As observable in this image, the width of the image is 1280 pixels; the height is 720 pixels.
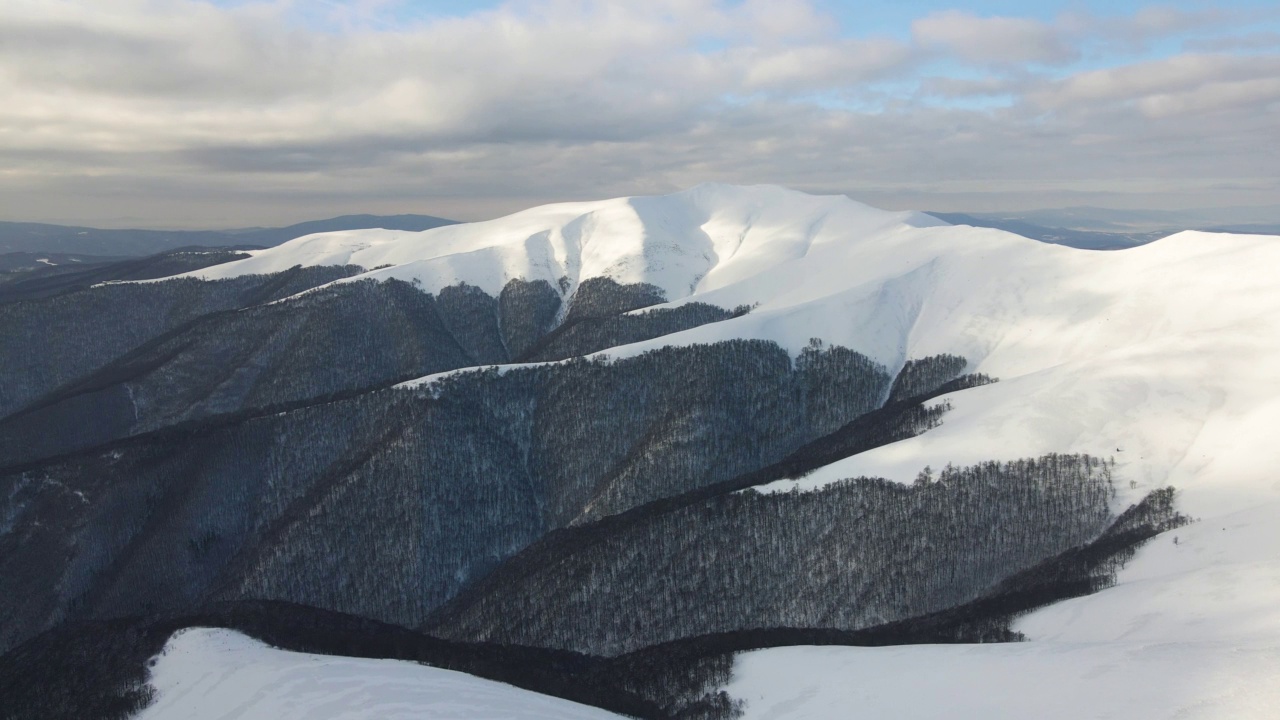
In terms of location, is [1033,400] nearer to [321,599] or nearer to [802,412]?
[802,412]

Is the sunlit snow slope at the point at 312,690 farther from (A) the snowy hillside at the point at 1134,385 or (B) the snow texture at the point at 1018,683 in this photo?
(A) the snowy hillside at the point at 1134,385

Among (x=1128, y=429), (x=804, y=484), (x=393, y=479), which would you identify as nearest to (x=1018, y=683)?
(x=804, y=484)

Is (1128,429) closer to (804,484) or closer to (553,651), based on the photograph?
(804,484)

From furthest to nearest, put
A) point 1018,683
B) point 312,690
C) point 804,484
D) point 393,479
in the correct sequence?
point 393,479
point 804,484
point 312,690
point 1018,683

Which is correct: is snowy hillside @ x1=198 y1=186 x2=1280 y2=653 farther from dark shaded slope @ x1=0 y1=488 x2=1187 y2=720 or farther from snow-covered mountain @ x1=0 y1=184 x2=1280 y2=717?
dark shaded slope @ x1=0 y1=488 x2=1187 y2=720

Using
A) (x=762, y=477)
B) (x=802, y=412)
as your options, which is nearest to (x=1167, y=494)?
(x=762, y=477)

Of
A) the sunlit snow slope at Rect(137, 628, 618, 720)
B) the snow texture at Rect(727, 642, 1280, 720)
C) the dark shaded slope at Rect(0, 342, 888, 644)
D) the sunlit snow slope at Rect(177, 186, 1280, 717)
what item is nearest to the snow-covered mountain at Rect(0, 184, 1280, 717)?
the snow texture at Rect(727, 642, 1280, 720)
